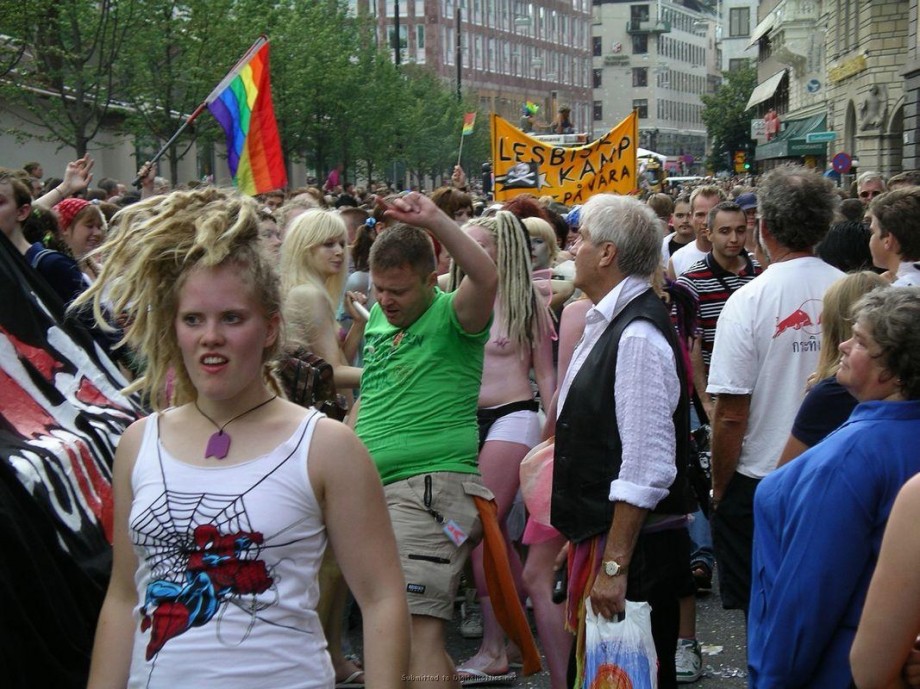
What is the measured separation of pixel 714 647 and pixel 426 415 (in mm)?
2223

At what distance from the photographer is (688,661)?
18.7 feet

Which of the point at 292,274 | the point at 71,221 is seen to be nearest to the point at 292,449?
the point at 292,274

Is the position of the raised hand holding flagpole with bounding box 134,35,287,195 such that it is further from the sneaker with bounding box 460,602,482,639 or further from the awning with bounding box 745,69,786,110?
the awning with bounding box 745,69,786,110

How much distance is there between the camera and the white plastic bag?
159 inches

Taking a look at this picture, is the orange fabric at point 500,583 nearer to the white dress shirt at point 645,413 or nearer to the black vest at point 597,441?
the black vest at point 597,441

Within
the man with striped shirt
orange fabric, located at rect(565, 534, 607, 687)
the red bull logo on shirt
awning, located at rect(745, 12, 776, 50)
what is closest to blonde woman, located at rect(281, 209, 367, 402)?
orange fabric, located at rect(565, 534, 607, 687)

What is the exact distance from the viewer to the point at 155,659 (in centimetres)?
260

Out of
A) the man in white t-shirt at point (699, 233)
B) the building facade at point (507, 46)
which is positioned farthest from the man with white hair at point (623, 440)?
the building facade at point (507, 46)

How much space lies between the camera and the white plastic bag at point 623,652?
13.3ft

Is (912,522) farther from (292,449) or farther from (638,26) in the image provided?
(638,26)

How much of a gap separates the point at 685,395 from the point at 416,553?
1058 mm

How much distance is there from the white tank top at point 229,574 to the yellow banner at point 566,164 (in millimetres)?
11580

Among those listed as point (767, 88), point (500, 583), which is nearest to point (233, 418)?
point (500, 583)

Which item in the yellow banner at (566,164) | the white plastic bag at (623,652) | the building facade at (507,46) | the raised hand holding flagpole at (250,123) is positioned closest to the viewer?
the white plastic bag at (623,652)
